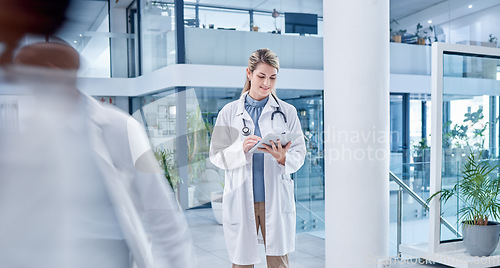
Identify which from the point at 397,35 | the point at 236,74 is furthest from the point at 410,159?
the point at 236,74

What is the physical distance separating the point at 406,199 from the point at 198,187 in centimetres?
395

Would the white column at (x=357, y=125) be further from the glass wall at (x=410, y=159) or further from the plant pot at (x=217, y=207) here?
the plant pot at (x=217, y=207)

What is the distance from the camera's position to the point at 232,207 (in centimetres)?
260

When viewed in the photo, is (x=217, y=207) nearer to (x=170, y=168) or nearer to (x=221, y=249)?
(x=170, y=168)

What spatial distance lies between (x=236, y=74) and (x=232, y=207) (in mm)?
5053

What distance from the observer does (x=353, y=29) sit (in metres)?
2.99

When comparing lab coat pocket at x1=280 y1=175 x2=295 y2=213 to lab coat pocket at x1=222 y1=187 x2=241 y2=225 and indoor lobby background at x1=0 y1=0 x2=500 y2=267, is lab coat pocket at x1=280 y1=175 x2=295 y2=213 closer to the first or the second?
lab coat pocket at x1=222 y1=187 x2=241 y2=225

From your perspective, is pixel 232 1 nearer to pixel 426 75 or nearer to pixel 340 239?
pixel 426 75

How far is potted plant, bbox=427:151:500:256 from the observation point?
10.3 ft

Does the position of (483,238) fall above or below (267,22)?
below

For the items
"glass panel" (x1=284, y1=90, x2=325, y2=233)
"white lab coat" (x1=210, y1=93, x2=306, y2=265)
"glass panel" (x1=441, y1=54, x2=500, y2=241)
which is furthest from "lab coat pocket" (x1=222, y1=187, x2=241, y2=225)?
"glass panel" (x1=284, y1=90, x2=325, y2=233)

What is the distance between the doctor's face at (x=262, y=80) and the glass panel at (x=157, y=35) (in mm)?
4741

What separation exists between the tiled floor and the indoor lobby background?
0.14 ft

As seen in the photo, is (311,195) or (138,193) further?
(311,195)
